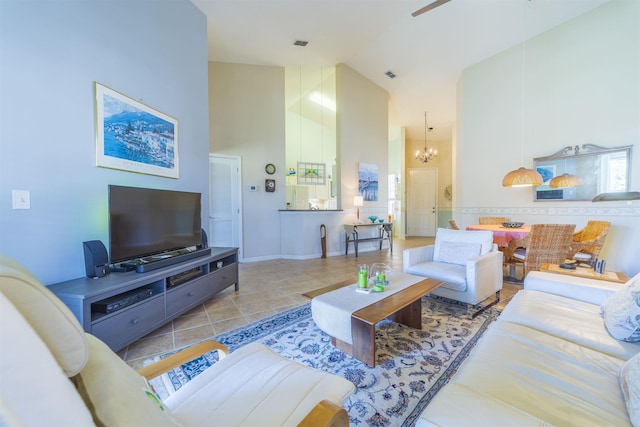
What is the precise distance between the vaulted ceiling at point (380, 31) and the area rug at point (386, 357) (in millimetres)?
3995

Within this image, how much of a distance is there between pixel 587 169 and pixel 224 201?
5886mm

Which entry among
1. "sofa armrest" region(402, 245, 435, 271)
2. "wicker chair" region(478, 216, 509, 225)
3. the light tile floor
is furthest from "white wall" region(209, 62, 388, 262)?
"sofa armrest" region(402, 245, 435, 271)

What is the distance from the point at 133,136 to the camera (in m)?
2.32

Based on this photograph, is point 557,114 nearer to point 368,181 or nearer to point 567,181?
point 567,181

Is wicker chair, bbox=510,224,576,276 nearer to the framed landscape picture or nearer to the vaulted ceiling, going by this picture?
the vaulted ceiling

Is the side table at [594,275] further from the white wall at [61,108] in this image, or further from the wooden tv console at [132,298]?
the white wall at [61,108]

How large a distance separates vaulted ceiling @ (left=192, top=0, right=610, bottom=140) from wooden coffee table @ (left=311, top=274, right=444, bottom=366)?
12.8 feet

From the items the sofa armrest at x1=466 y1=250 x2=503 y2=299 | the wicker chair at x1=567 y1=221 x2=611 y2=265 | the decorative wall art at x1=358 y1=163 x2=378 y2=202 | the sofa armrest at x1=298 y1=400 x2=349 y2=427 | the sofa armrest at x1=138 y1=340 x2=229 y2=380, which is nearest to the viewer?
the sofa armrest at x1=298 y1=400 x2=349 y2=427

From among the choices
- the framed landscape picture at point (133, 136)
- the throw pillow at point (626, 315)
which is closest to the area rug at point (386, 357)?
the throw pillow at point (626, 315)

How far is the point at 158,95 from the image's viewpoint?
2.60m

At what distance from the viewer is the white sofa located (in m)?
0.75

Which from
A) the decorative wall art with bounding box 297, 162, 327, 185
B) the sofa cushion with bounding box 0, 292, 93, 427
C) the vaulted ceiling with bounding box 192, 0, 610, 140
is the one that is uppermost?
the vaulted ceiling with bounding box 192, 0, 610, 140

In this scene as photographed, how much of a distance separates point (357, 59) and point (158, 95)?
13.4 ft

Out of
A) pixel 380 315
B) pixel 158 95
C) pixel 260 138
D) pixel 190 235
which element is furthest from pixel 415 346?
pixel 260 138
